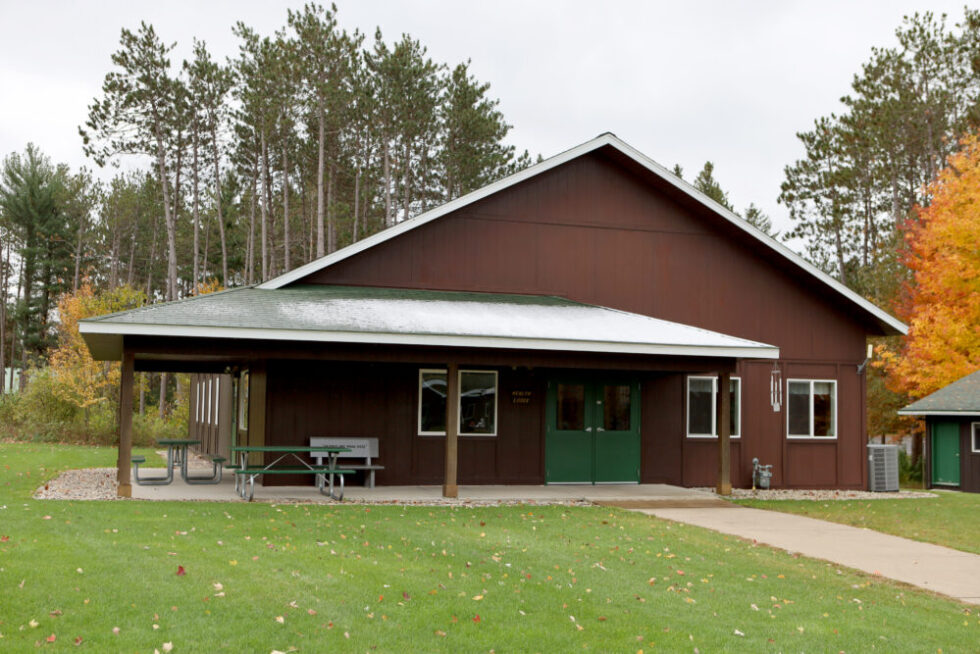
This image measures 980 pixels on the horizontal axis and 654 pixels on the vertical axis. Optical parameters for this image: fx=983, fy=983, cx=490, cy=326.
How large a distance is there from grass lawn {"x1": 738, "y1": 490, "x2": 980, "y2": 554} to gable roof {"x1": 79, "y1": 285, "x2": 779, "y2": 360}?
248 centimetres

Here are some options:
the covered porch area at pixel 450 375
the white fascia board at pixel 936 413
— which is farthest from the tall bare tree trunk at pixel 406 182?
the white fascia board at pixel 936 413

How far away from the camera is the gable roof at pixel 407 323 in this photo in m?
13.0

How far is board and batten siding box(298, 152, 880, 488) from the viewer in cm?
1750

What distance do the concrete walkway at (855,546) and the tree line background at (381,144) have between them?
16.2 m

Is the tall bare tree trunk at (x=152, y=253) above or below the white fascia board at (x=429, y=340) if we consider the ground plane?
above

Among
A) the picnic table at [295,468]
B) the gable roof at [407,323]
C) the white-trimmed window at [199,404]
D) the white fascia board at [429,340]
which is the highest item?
the gable roof at [407,323]

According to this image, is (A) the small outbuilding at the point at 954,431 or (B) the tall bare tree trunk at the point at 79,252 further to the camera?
(B) the tall bare tree trunk at the point at 79,252

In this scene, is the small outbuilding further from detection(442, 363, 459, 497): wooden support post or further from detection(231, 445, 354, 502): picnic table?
detection(231, 445, 354, 502): picnic table

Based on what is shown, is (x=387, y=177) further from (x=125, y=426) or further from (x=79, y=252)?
(x=125, y=426)

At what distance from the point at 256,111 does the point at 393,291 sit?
55.4 ft

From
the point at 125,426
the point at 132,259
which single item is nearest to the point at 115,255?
the point at 132,259

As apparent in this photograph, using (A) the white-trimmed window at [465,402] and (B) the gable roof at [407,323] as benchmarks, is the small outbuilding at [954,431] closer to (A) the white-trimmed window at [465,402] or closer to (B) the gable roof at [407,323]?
(B) the gable roof at [407,323]

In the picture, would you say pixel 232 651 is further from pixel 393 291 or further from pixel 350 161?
pixel 350 161

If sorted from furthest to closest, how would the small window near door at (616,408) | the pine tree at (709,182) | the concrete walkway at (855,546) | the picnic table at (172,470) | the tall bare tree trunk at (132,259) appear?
the tall bare tree trunk at (132,259) → the pine tree at (709,182) → the small window near door at (616,408) → the picnic table at (172,470) → the concrete walkway at (855,546)
